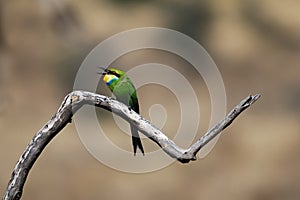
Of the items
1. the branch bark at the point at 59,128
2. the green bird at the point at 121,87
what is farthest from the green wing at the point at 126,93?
the branch bark at the point at 59,128

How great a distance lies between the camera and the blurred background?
19.7 ft

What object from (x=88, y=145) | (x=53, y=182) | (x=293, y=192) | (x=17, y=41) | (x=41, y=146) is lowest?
(x=41, y=146)

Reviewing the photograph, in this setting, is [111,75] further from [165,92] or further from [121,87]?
[165,92]

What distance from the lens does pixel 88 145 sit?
6.70 m

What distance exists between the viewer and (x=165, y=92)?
7.18 meters

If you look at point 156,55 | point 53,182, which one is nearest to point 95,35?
point 156,55

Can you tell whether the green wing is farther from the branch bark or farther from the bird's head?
the branch bark

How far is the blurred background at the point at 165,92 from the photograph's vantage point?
6.01 metres

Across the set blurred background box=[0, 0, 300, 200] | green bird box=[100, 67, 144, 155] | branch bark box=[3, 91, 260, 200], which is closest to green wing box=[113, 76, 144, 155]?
green bird box=[100, 67, 144, 155]

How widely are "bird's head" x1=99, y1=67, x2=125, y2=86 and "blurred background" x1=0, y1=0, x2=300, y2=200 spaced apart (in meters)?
2.77

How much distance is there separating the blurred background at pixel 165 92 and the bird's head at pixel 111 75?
277cm

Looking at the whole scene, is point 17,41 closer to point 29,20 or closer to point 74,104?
point 29,20

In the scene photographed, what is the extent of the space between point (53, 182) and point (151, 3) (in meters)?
2.35

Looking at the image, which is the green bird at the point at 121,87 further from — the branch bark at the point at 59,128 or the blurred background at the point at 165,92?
the blurred background at the point at 165,92
